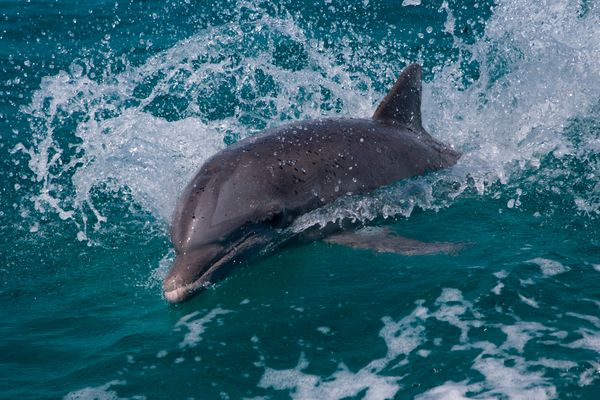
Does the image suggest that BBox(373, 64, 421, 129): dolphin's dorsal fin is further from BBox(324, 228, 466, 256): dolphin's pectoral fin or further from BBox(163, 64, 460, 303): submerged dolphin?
BBox(324, 228, 466, 256): dolphin's pectoral fin

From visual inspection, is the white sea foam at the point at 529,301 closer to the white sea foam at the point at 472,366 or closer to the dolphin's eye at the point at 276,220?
the white sea foam at the point at 472,366

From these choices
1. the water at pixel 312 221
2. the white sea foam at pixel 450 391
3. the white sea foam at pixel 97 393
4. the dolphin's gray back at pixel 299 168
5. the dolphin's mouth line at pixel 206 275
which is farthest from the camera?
the dolphin's gray back at pixel 299 168

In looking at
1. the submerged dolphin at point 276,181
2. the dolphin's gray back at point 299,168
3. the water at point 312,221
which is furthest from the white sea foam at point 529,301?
the dolphin's gray back at point 299,168

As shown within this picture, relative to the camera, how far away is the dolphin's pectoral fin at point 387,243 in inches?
328

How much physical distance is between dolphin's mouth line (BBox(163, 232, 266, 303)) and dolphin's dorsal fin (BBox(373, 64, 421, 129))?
3303mm

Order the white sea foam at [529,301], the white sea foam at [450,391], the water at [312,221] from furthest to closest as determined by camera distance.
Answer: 1. the white sea foam at [529,301]
2. the water at [312,221]
3. the white sea foam at [450,391]

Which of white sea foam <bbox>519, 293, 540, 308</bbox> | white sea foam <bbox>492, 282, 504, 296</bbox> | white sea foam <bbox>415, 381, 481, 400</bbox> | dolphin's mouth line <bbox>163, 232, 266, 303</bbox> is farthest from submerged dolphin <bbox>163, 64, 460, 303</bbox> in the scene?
white sea foam <bbox>415, 381, 481, 400</bbox>

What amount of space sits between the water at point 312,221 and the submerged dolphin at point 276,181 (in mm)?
308

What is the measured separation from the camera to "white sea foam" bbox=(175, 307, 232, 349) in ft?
23.8

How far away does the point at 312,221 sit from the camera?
349 inches

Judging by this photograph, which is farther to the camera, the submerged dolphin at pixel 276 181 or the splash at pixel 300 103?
the splash at pixel 300 103

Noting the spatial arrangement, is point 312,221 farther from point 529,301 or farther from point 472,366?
point 472,366

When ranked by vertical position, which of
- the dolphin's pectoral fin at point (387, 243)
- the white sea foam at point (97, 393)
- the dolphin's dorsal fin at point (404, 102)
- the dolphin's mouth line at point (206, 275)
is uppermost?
Answer: the dolphin's dorsal fin at point (404, 102)

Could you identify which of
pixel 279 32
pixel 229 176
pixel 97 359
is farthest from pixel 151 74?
pixel 97 359
